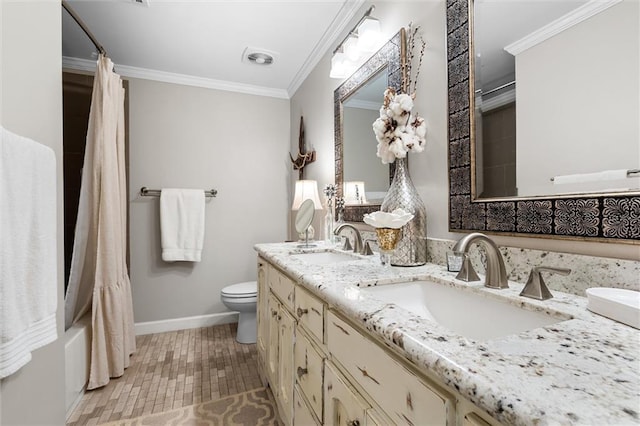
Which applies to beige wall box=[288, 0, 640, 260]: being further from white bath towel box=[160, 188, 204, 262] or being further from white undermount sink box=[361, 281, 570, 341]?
white bath towel box=[160, 188, 204, 262]

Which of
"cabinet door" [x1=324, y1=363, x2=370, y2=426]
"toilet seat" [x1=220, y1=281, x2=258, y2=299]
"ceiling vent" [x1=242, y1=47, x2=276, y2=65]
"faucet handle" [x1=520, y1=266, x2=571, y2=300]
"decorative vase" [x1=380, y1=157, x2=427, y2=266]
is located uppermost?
"ceiling vent" [x1=242, y1=47, x2=276, y2=65]

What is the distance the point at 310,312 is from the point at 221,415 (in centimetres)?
106

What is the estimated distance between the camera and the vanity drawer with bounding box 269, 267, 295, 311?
3.95 feet

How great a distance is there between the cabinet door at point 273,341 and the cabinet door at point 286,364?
7 cm

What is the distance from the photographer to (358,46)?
161 cm

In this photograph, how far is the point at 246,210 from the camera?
304cm

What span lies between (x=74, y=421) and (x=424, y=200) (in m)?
2.10

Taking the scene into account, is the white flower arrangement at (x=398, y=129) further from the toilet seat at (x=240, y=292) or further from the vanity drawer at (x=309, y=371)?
the toilet seat at (x=240, y=292)

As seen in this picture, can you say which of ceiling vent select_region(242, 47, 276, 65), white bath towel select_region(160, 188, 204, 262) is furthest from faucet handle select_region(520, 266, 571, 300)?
white bath towel select_region(160, 188, 204, 262)

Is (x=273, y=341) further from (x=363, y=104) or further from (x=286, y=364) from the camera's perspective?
(x=363, y=104)

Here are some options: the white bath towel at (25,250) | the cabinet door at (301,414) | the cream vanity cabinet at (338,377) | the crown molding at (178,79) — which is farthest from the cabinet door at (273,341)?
the crown molding at (178,79)

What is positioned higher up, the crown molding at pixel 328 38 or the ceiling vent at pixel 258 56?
the ceiling vent at pixel 258 56

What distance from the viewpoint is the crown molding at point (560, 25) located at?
70 centimetres

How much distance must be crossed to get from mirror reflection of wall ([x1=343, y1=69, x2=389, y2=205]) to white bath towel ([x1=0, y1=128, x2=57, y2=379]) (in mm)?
1370
